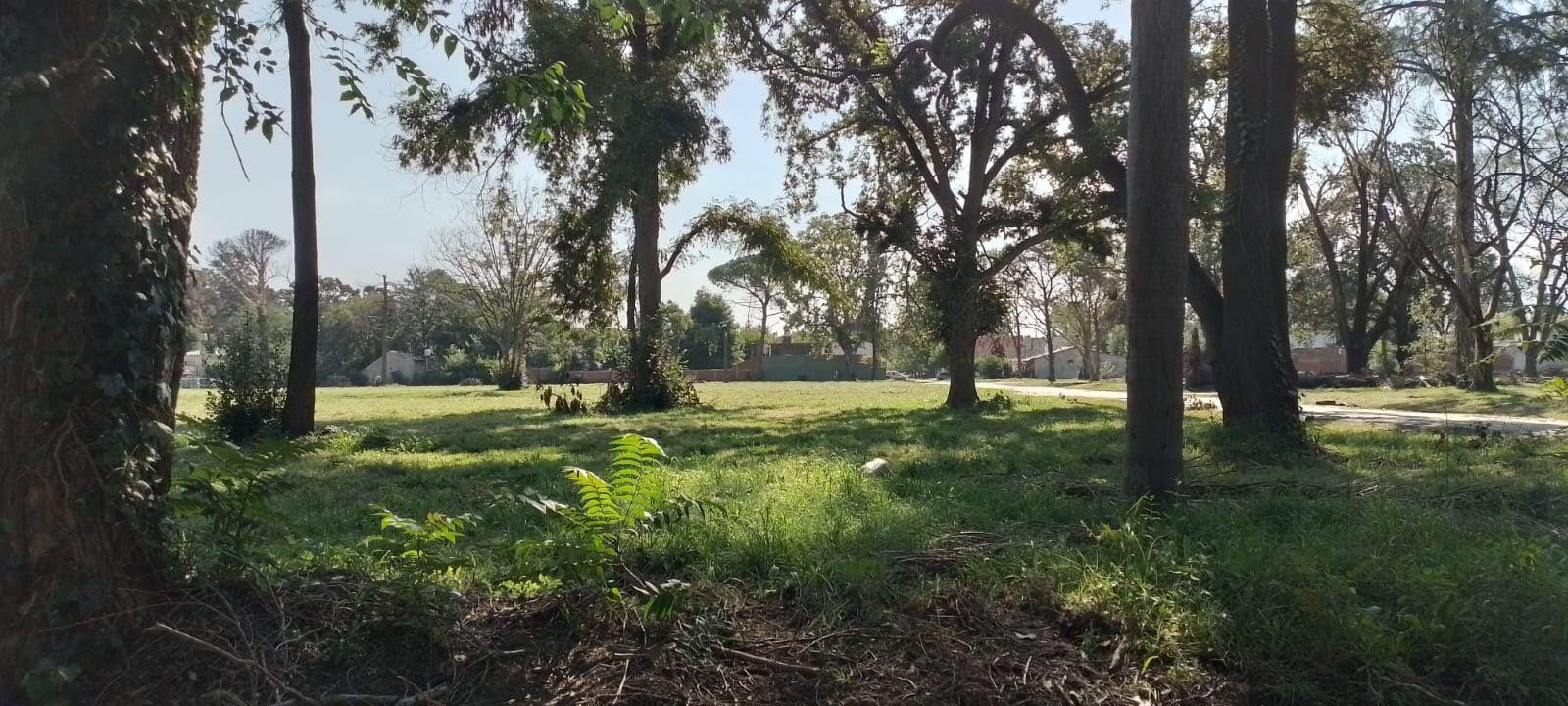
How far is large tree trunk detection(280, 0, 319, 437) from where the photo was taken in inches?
448

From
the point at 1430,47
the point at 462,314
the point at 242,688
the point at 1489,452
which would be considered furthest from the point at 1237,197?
the point at 462,314

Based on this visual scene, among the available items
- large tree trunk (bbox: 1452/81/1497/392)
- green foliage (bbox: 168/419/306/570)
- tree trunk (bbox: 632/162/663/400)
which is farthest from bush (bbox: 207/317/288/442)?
large tree trunk (bbox: 1452/81/1497/392)

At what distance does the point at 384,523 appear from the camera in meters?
3.36

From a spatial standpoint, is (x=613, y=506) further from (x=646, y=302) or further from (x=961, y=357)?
(x=646, y=302)

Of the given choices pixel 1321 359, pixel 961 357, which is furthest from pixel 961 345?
pixel 1321 359

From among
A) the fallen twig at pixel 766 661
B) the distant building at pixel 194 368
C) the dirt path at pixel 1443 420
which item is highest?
the distant building at pixel 194 368

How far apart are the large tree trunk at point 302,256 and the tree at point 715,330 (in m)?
51.5

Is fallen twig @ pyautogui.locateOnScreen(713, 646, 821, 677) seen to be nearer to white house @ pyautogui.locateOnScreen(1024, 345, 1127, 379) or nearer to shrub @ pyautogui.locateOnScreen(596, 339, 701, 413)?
shrub @ pyautogui.locateOnScreen(596, 339, 701, 413)

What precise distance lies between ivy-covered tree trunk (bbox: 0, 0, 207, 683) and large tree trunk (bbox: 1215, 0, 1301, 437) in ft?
32.9

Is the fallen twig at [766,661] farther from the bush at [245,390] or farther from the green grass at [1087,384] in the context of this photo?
the green grass at [1087,384]

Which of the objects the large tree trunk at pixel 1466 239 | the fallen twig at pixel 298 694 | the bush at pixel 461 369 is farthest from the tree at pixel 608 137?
the bush at pixel 461 369

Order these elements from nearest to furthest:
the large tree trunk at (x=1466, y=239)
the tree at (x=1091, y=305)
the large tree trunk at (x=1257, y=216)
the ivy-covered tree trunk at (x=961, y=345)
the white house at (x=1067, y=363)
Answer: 1. the large tree trunk at (x=1257, y=216)
2. the ivy-covered tree trunk at (x=961, y=345)
3. the large tree trunk at (x=1466, y=239)
4. the tree at (x=1091, y=305)
5. the white house at (x=1067, y=363)

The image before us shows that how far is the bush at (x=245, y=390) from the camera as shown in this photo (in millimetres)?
11500

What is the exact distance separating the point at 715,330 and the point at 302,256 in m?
53.1
